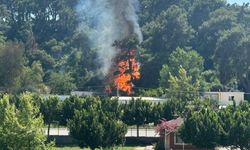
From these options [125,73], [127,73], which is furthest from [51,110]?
[127,73]

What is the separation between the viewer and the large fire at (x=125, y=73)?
79312 millimetres

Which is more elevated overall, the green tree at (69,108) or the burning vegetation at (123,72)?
the burning vegetation at (123,72)

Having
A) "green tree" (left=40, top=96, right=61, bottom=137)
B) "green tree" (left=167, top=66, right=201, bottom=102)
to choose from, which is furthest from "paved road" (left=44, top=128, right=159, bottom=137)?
"green tree" (left=167, top=66, right=201, bottom=102)

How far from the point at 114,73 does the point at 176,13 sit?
18.8 metres

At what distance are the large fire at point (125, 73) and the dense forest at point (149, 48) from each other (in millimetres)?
3703

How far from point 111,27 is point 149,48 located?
6089mm

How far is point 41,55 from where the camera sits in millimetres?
99812

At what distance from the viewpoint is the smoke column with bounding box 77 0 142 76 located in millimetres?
87312

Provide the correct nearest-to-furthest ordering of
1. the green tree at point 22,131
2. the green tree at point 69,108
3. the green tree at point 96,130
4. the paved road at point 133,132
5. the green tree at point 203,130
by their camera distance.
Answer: the green tree at point 22,131, the green tree at point 203,130, the green tree at point 96,130, the green tree at point 69,108, the paved road at point 133,132

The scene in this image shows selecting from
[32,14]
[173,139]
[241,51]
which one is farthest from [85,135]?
[32,14]

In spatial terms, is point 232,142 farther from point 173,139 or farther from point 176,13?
point 176,13

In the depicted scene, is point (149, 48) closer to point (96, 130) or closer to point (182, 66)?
point (182, 66)

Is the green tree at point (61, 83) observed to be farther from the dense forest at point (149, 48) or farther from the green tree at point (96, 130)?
the green tree at point (96, 130)

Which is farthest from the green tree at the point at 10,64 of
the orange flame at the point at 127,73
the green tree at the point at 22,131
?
the green tree at the point at 22,131
